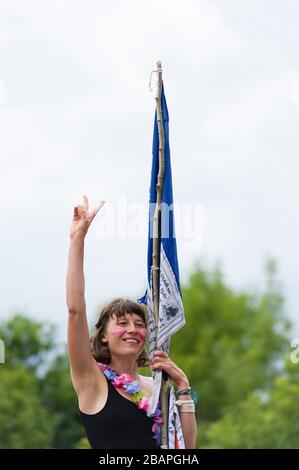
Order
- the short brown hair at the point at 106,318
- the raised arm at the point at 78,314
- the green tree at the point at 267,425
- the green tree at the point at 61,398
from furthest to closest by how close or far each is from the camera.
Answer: the green tree at the point at 61,398 → the green tree at the point at 267,425 → the short brown hair at the point at 106,318 → the raised arm at the point at 78,314

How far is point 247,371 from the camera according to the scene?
38750 mm

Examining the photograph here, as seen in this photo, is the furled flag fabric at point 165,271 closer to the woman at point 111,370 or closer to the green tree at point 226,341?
the woman at point 111,370

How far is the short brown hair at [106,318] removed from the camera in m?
4.98

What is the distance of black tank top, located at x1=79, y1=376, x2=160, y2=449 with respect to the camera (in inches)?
185

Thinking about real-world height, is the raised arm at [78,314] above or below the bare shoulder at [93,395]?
above

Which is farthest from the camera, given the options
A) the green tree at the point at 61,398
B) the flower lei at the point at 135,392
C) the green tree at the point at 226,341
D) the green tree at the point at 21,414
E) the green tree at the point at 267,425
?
the green tree at the point at 226,341

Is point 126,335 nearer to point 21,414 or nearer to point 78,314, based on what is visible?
point 78,314

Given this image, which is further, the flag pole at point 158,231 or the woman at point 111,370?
the flag pole at point 158,231

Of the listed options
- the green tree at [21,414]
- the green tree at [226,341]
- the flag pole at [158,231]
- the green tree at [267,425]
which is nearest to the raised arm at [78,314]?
the flag pole at [158,231]

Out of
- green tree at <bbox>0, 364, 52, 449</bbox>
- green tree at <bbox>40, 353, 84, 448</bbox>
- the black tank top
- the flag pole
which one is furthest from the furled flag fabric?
green tree at <bbox>40, 353, 84, 448</bbox>

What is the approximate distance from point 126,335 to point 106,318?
0.17 meters
